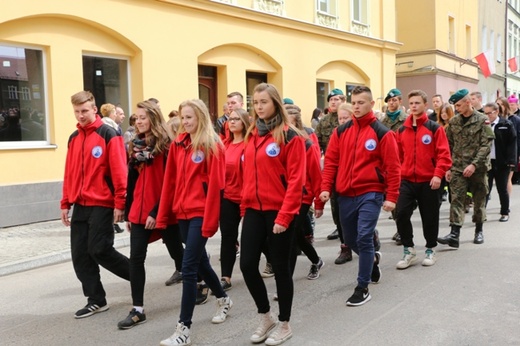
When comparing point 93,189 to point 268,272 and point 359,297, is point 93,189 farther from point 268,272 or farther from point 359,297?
point 359,297

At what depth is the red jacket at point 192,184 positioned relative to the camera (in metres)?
4.22

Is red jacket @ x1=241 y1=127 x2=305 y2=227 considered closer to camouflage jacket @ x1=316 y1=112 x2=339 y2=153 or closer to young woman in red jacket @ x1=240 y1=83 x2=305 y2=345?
young woman in red jacket @ x1=240 y1=83 x2=305 y2=345

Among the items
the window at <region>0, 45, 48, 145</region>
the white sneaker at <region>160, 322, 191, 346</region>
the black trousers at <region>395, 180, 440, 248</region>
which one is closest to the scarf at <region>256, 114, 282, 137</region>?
the white sneaker at <region>160, 322, 191, 346</region>

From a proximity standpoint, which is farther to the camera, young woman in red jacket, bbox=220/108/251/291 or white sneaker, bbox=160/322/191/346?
young woman in red jacket, bbox=220/108/251/291

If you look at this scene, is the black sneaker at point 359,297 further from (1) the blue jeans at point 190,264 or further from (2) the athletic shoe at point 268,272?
(1) the blue jeans at point 190,264

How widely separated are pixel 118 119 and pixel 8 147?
1893 mm

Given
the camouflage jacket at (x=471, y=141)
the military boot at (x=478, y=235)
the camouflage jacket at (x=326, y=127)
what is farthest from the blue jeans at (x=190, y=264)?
the military boot at (x=478, y=235)

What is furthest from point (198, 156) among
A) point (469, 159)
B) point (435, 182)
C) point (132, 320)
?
point (469, 159)

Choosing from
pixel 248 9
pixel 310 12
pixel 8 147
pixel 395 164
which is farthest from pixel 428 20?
pixel 395 164

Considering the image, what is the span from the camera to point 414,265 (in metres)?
6.48

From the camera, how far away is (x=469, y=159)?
292 inches

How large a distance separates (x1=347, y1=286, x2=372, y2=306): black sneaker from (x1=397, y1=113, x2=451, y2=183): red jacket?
187 centimetres

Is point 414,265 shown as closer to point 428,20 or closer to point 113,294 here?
point 113,294

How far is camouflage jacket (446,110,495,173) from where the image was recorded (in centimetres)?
727
